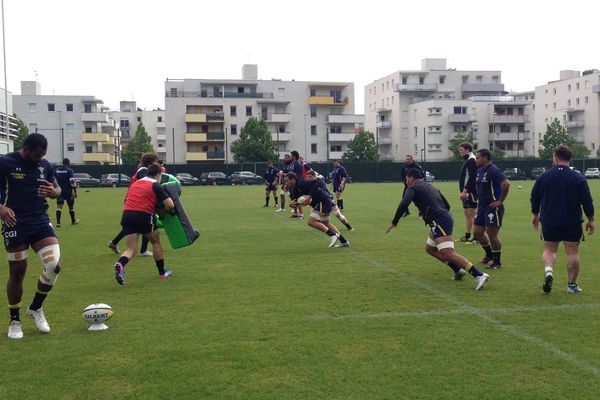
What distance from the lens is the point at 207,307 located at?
306 inches

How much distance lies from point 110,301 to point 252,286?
200 cm

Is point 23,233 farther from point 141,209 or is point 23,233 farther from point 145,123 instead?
point 145,123

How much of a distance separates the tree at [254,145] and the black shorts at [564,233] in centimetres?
7034

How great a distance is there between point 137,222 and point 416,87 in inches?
3796

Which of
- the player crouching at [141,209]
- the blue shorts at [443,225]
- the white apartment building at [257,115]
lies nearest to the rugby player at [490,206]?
the blue shorts at [443,225]

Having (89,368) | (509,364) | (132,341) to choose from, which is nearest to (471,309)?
(509,364)

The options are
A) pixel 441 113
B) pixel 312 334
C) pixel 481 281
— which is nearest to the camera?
pixel 312 334

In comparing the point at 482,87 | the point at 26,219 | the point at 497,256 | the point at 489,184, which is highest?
the point at 482,87

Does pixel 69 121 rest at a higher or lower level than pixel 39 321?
higher

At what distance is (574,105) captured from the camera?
101 metres

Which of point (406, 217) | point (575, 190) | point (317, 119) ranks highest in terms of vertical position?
point (317, 119)

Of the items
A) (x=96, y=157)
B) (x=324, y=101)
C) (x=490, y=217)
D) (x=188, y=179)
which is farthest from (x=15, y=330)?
(x=96, y=157)

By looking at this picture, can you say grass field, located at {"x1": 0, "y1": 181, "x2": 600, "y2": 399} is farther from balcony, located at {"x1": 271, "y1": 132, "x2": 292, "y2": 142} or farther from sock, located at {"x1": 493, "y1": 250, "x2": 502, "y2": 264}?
balcony, located at {"x1": 271, "y1": 132, "x2": 292, "y2": 142}

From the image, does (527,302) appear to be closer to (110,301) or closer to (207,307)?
(207,307)
